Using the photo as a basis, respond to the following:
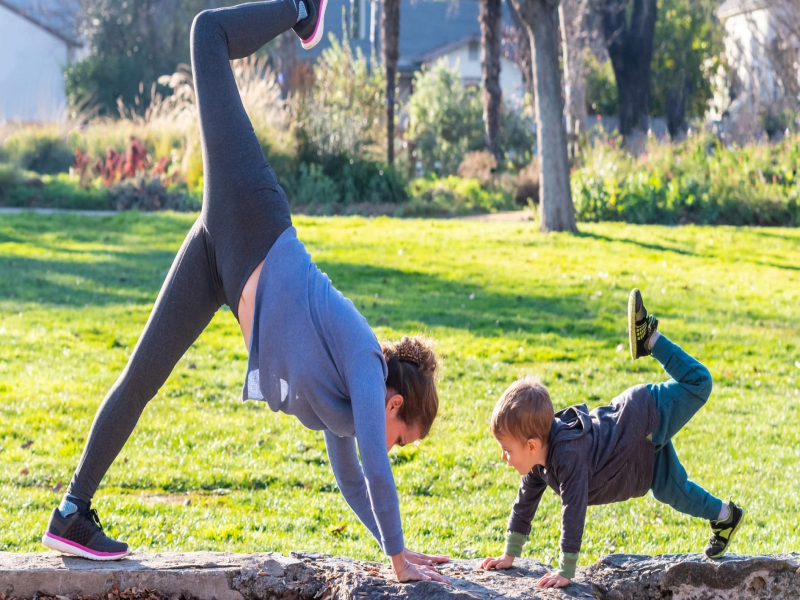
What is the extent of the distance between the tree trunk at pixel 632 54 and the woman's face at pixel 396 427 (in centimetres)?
2425

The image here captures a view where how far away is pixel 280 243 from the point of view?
2.93m

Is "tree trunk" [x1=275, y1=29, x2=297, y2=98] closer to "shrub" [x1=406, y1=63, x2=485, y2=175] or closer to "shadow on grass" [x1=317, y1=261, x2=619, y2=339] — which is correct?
"shrub" [x1=406, y1=63, x2=485, y2=175]

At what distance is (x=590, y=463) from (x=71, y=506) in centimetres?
176

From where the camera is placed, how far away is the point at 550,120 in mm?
12805

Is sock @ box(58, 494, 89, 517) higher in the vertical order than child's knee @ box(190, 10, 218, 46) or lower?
lower

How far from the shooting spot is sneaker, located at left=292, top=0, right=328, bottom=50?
3287 millimetres

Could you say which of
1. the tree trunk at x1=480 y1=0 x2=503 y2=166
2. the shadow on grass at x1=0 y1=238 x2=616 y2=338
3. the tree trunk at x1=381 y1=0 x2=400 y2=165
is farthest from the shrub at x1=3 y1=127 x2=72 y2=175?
the shadow on grass at x1=0 y1=238 x2=616 y2=338

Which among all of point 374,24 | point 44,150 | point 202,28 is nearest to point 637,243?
point 202,28

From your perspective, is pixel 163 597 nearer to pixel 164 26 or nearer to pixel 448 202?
pixel 448 202

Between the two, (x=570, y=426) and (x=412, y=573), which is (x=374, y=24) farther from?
(x=412, y=573)

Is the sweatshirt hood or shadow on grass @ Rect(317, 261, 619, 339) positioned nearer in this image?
the sweatshirt hood

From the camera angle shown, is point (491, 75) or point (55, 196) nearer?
point (55, 196)

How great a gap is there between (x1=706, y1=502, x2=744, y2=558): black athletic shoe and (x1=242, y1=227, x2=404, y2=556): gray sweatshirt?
3.74ft

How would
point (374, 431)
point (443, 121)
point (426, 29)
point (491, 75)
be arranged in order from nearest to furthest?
point (374, 431) < point (491, 75) < point (443, 121) < point (426, 29)
